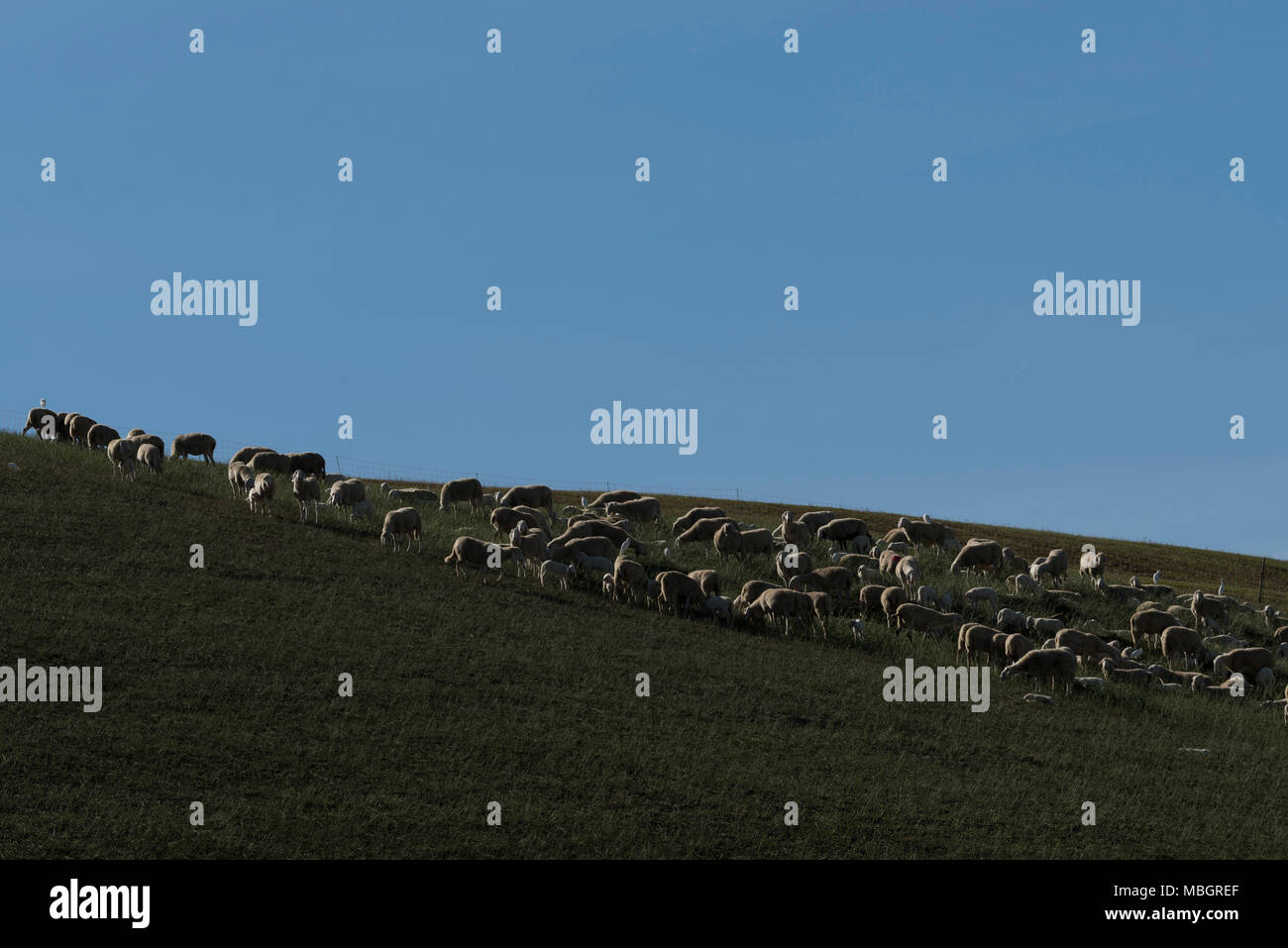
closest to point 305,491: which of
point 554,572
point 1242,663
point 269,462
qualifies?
point 269,462

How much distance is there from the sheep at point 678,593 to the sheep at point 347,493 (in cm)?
1386

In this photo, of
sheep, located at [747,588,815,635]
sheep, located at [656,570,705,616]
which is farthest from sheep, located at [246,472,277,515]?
sheep, located at [747,588,815,635]

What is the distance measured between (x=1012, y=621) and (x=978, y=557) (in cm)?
856

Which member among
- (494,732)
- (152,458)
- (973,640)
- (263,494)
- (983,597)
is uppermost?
(152,458)

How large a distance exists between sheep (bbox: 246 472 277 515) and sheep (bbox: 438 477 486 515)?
828cm

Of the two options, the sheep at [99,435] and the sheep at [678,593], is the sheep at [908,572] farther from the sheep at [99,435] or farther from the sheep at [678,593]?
the sheep at [99,435]

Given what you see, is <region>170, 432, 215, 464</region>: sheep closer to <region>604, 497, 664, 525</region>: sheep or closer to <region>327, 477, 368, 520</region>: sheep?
<region>327, 477, 368, 520</region>: sheep

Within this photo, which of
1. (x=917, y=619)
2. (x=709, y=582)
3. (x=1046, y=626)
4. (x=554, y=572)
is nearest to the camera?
(x=917, y=619)

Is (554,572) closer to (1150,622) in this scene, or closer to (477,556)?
(477,556)

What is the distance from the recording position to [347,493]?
52406 mm

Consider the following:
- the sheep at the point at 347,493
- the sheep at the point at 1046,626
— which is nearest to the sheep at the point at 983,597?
the sheep at the point at 1046,626

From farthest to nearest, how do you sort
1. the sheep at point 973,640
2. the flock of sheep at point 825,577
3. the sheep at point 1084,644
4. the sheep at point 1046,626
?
the sheep at point 1046,626, the flock of sheep at point 825,577, the sheep at point 1084,644, the sheep at point 973,640

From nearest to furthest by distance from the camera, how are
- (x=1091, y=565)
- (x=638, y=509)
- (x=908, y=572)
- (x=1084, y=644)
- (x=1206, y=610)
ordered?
(x=1084, y=644) → (x=908, y=572) → (x=1206, y=610) → (x=638, y=509) → (x=1091, y=565)

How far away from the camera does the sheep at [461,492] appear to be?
189 ft
